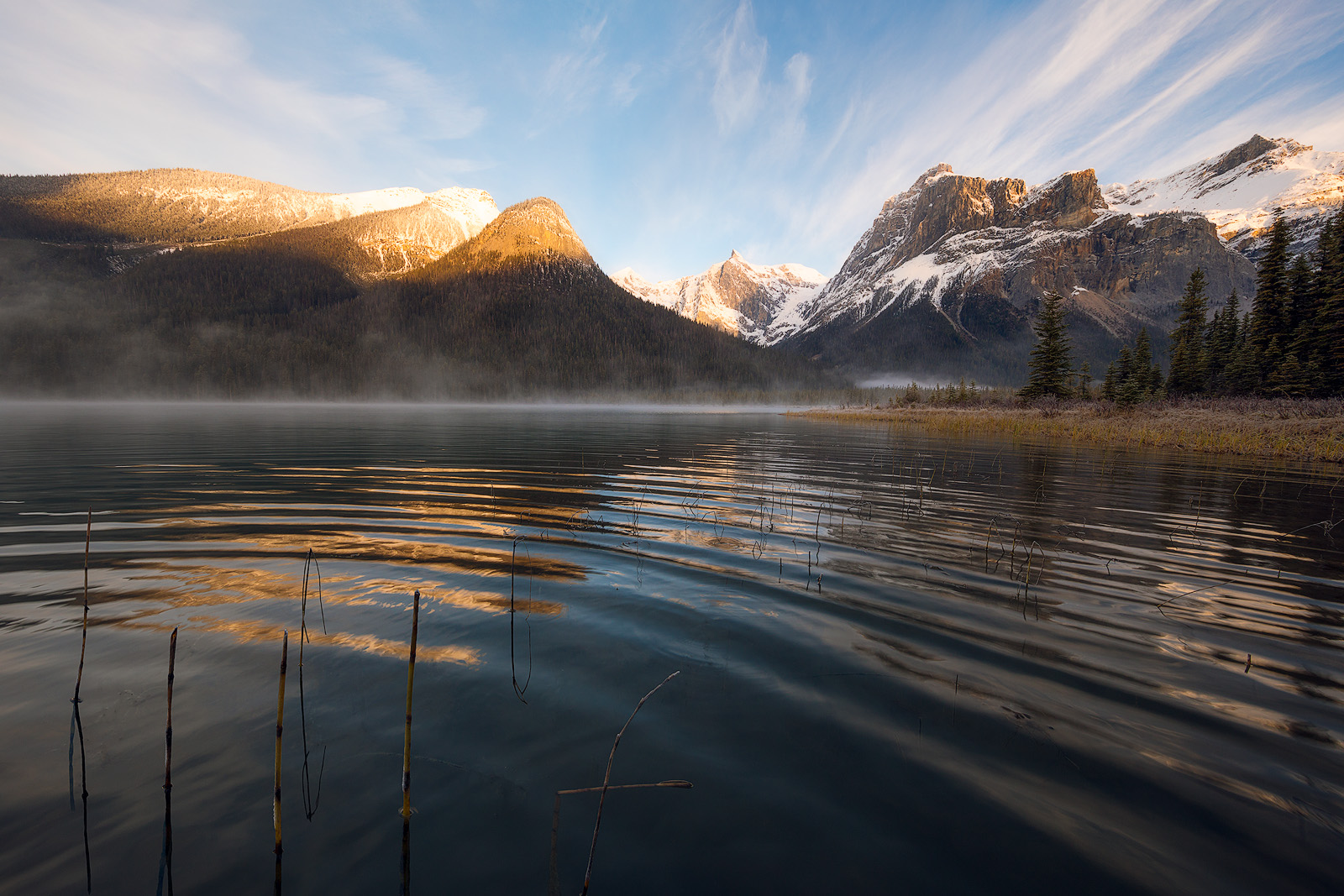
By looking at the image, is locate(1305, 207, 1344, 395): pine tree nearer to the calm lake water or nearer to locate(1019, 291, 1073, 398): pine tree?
locate(1019, 291, 1073, 398): pine tree

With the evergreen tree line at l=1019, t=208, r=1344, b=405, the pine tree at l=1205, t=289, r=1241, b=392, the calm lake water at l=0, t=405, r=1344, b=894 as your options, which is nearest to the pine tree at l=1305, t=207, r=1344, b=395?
the evergreen tree line at l=1019, t=208, r=1344, b=405

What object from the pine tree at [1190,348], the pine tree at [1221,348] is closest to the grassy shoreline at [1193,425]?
the pine tree at [1190,348]

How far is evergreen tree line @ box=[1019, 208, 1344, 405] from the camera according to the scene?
138 feet

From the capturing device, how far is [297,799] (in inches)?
139

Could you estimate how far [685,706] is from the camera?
4.72 metres

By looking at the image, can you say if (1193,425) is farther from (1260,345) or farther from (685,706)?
(685,706)

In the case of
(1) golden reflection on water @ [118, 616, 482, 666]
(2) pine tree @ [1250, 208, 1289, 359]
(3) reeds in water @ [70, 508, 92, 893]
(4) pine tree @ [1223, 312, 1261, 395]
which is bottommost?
(1) golden reflection on water @ [118, 616, 482, 666]

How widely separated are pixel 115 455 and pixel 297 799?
2953cm

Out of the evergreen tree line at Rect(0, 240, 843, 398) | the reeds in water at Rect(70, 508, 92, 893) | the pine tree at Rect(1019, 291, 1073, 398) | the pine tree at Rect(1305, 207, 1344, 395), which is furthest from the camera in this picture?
the evergreen tree line at Rect(0, 240, 843, 398)

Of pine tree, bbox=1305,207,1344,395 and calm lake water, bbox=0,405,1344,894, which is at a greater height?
pine tree, bbox=1305,207,1344,395

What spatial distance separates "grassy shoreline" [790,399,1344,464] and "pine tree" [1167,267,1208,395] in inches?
398

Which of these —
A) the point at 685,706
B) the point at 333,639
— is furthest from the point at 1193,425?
the point at 333,639

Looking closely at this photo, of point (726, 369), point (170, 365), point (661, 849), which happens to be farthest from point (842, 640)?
point (170, 365)

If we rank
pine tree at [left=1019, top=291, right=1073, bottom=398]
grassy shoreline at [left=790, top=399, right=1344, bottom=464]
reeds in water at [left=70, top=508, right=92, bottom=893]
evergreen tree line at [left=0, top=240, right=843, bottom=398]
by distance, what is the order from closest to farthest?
reeds in water at [left=70, top=508, right=92, bottom=893]
grassy shoreline at [left=790, top=399, right=1344, bottom=464]
pine tree at [left=1019, top=291, right=1073, bottom=398]
evergreen tree line at [left=0, top=240, right=843, bottom=398]
